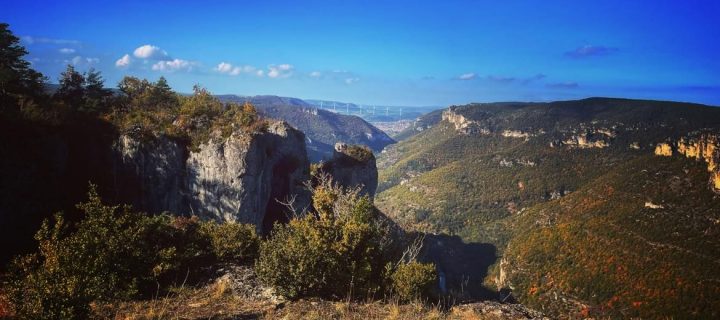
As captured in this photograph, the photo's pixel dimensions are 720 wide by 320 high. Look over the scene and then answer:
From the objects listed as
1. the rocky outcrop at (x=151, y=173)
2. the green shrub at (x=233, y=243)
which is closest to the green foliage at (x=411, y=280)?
the green shrub at (x=233, y=243)

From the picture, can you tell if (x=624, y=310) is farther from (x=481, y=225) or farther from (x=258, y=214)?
(x=481, y=225)

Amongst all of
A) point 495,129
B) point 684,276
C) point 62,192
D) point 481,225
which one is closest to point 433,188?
point 481,225

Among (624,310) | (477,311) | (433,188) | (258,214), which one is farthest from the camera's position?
(433,188)

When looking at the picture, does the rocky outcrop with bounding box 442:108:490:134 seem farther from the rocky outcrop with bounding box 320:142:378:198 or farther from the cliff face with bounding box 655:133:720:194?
the rocky outcrop with bounding box 320:142:378:198

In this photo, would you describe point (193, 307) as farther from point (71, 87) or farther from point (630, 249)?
point (630, 249)

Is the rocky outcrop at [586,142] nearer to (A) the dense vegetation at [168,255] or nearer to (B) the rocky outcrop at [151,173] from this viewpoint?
(B) the rocky outcrop at [151,173]

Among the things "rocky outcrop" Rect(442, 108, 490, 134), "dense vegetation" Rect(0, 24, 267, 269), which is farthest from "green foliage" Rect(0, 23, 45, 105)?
"rocky outcrop" Rect(442, 108, 490, 134)
